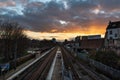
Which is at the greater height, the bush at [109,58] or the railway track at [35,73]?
the bush at [109,58]

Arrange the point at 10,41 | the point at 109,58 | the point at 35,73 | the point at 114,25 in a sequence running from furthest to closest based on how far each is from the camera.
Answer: the point at 114,25
the point at 10,41
the point at 35,73
the point at 109,58

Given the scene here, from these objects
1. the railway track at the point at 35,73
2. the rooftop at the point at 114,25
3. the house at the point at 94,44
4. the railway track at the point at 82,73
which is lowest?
the railway track at the point at 35,73

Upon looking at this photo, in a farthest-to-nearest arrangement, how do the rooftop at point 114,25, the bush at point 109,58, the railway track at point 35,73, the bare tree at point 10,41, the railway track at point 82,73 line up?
1. the rooftop at point 114,25
2. the bare tree at point 10,41
3. the bush at point 109,58
4. the railway track at point 35,73
5. the railway track at point 82,73

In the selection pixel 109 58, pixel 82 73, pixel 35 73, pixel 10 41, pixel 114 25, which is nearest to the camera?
pixel 82 73

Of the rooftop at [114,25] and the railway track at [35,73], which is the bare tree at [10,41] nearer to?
the railway track at [35,73]

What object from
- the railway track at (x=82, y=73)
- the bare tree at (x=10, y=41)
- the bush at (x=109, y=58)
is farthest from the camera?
the bare tree at (x=10, y=41)

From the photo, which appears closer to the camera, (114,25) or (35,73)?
(35,73)

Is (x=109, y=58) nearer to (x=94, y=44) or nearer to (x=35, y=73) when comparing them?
(x=35, y=73)

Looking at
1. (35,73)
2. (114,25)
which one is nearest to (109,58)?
(35,73)

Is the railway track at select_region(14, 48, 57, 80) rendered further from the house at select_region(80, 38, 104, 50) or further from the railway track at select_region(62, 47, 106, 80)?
the house at select_region(80, 38, 104, 50)

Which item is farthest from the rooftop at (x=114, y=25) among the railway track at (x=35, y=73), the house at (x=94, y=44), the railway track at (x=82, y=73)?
the railway track at (x=35, y=73)

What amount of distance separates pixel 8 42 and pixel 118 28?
140 ft

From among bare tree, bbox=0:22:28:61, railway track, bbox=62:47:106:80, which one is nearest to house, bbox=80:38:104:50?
railway track, bbox=62:47:106:80

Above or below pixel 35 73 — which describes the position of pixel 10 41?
above
